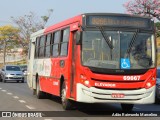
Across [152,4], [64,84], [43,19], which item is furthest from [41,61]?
[43,19]

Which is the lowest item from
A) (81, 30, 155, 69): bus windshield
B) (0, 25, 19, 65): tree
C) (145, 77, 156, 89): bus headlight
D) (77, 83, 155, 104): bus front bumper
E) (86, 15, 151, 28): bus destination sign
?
(77, 83, 155, 104): bus front bumper

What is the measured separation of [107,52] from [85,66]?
0.75 meters

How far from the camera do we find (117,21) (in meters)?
13.0

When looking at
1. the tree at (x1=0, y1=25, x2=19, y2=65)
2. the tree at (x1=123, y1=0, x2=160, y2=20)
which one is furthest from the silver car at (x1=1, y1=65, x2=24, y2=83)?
the tree at (x1=0, y1=25, x2=19, y2=65)

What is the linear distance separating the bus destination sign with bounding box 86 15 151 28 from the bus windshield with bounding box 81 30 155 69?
26cm

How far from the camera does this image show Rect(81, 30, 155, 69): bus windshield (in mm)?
12555

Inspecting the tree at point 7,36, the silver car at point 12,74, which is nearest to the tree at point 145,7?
the silver car at point 12,74

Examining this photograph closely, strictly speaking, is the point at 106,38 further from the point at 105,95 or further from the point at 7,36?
the point at 7,36

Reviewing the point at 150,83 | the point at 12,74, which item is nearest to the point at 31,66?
the point at 150,83

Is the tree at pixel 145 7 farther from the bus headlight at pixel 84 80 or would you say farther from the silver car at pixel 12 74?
the bus headlight at pixel 84 80

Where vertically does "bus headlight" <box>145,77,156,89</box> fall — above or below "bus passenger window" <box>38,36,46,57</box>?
below

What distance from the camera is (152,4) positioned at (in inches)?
1788

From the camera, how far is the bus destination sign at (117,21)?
12.9 metres

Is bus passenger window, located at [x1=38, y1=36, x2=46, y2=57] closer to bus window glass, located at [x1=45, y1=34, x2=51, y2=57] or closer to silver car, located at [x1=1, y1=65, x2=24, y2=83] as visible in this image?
bus window glass, located at [x1=45, y1=34, x2=51, y2=57]
